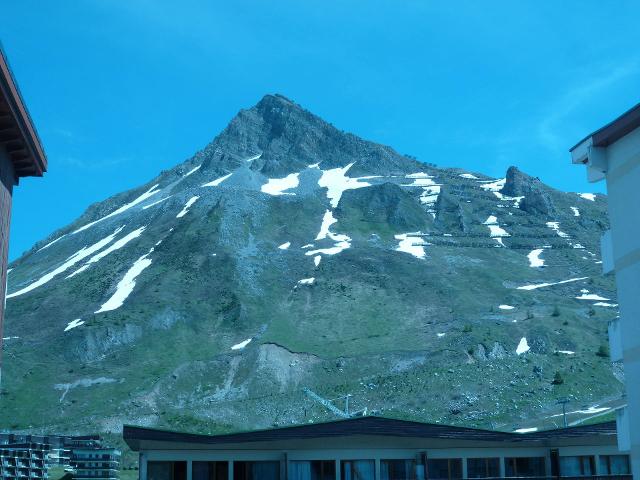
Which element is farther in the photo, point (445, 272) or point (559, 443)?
point (445, 272)

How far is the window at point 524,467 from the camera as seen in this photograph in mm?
33281

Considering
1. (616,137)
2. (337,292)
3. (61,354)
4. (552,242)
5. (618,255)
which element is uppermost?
(552,242)

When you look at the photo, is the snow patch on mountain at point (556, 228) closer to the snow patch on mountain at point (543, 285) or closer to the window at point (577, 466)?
the snow patch on mountain at point (543, 285)

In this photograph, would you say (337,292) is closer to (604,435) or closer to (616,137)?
(604,435)

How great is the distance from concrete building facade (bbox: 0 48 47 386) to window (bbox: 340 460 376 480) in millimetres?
18096

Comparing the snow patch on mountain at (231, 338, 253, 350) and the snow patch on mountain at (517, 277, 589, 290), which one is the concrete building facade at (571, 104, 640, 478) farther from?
the snow patch on mountain at (517, 277, 589, 290)

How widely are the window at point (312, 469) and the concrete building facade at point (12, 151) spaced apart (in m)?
17.4

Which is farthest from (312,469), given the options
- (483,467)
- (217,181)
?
(217,181)

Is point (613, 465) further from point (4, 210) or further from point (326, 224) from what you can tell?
point (326, 224)

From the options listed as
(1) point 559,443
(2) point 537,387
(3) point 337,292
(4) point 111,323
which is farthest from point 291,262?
(1) point 559,443

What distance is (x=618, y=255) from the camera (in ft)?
64.9

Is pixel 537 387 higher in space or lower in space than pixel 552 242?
lower

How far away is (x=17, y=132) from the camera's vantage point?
14.8 m

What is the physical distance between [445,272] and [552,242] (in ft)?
111
